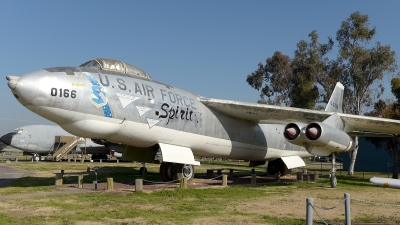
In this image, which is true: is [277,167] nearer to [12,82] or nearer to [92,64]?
[92,64]

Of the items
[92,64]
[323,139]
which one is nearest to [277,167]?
[323,139]

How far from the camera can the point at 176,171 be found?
14.8 meters

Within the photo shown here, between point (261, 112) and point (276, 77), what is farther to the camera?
point (276, 77)

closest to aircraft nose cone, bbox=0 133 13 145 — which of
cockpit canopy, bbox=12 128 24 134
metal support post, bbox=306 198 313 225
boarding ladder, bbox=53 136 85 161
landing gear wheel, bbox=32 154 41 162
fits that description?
cockpit canopy, bbox=12 128 24 134

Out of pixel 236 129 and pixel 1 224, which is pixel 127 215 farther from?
pixel 236 129

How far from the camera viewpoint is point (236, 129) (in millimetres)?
16375

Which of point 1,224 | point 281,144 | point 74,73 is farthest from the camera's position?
point 281,144

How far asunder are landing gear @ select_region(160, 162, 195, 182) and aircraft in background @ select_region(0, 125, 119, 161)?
87.3 ft

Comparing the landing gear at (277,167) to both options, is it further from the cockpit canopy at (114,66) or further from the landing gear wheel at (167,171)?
the cockpit canopy at (114,66)

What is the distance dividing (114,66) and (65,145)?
29.0 metres

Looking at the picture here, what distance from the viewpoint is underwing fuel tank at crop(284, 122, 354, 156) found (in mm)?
13664

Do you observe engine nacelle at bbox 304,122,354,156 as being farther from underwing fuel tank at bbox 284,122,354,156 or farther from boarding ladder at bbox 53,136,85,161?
boarding ladder at bbox 53,136,85,161

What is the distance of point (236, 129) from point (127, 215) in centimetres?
847

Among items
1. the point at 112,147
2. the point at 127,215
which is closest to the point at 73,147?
the point at 112,147
